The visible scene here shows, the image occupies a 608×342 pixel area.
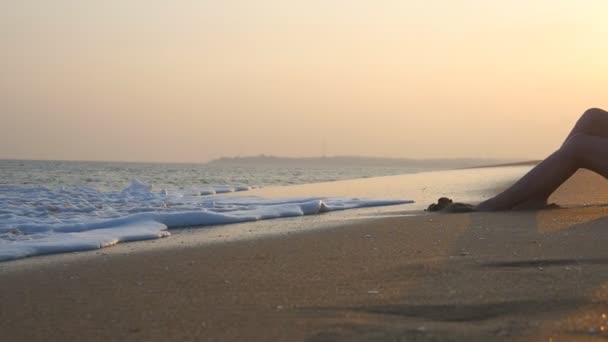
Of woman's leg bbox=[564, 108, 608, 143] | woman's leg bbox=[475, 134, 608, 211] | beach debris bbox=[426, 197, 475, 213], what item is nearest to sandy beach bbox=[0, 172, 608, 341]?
woman's leg bbox=[475, 134, 608, 211]

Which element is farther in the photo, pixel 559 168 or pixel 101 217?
pixel 101 217

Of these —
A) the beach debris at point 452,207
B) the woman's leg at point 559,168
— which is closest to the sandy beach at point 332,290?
the woman's leg at point 559,168

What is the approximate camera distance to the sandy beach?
2.17m

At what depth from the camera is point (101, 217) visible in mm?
6664

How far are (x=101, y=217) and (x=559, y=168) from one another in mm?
4315

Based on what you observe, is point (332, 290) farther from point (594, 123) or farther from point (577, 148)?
point (594, 123)

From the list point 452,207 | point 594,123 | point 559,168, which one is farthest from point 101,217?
point 594,123

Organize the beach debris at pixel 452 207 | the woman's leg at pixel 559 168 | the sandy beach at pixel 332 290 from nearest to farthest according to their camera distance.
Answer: the sandy beach at pixel 332 290 → the woman's leg at pixel 559 168 → the beach debris at pixel 452 207

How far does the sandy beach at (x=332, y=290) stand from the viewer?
7.11 feet

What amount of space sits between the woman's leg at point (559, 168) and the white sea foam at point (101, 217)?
7.26 feet

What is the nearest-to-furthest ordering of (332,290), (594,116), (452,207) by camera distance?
(332,290), (594,116), (452,207)

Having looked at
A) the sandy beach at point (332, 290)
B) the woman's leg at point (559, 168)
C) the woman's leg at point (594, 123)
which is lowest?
the sandy beach at point (332, 290)

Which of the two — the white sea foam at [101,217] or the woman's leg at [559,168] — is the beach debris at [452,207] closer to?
the woman's leg at [559,168]

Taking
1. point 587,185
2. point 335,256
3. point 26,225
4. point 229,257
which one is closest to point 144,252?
point 229,257
